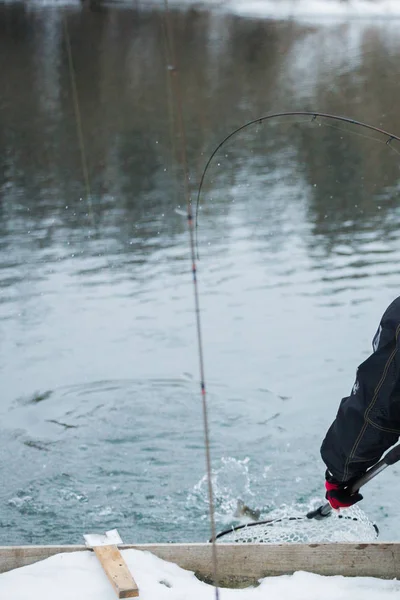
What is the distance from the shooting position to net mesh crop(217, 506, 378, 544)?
3.78 m

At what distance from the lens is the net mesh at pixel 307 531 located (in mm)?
3783

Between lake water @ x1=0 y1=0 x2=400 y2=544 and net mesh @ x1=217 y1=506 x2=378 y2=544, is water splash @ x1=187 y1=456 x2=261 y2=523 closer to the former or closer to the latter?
lake water @ x1=0 y1=0 x2=400 y2=544

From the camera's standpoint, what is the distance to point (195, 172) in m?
10.4

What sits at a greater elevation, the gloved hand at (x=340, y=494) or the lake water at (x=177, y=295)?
the gloved hand at (x=340, y=494)

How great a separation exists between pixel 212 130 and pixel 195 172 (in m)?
1.97

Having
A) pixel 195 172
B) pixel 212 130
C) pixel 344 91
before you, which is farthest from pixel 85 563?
pixel 344 91

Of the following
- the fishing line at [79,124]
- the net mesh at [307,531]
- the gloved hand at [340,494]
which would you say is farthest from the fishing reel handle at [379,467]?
the fishing line at [79,124]

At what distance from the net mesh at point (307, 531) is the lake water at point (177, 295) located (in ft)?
1.29

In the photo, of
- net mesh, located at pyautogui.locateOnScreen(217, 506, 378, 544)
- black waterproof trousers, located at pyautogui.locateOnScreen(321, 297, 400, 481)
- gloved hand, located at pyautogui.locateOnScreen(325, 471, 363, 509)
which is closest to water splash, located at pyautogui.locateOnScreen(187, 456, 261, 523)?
net mesh, located at pyautogui.locateOnScreen(217, 506, 378, 544)

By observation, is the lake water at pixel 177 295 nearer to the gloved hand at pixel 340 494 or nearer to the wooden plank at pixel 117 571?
the wooden plank at pixel 117 571

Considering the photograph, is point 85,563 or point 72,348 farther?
point 72,348

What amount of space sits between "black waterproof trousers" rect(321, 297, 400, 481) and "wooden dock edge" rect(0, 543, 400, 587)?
0.31 meters

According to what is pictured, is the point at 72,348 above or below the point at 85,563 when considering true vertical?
below

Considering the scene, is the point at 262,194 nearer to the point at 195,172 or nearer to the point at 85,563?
the point at 195,172
